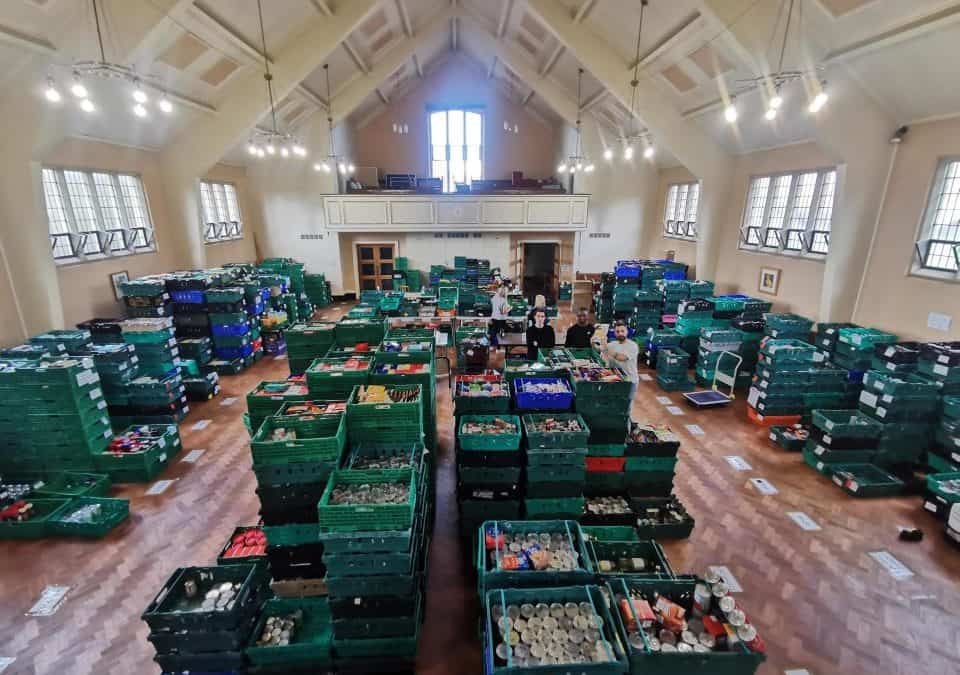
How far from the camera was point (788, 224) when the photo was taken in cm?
956

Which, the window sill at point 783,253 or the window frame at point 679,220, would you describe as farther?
the window frame at point 679,220

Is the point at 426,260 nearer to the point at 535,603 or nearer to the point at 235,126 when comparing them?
the point at 235,126

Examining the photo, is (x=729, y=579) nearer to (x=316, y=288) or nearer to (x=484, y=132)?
(x=316, y=288)

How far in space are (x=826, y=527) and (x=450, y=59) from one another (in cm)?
1771

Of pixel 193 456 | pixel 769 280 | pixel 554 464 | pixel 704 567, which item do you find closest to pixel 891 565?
pixel 704 567

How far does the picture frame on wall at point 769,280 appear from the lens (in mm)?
9680

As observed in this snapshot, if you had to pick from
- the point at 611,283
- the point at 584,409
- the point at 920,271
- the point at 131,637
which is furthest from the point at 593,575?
the point at 611,283

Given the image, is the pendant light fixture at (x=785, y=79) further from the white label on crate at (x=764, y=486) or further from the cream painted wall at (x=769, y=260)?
the white label on crate at (x=764, y=486)

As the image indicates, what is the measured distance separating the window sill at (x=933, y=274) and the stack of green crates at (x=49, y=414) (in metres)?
12.1

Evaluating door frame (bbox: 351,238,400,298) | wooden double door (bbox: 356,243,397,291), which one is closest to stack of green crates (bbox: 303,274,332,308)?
door frame (bbox: 351,238,400,298)

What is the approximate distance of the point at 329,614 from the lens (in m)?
3.72

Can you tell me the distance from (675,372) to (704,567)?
190 inches

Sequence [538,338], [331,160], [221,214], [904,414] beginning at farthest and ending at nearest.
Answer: [331,160]
[221,214]
[538,338]
[904,414]

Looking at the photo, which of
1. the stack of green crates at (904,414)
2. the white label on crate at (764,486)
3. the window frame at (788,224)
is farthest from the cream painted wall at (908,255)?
the white label on crate at (764,486)
